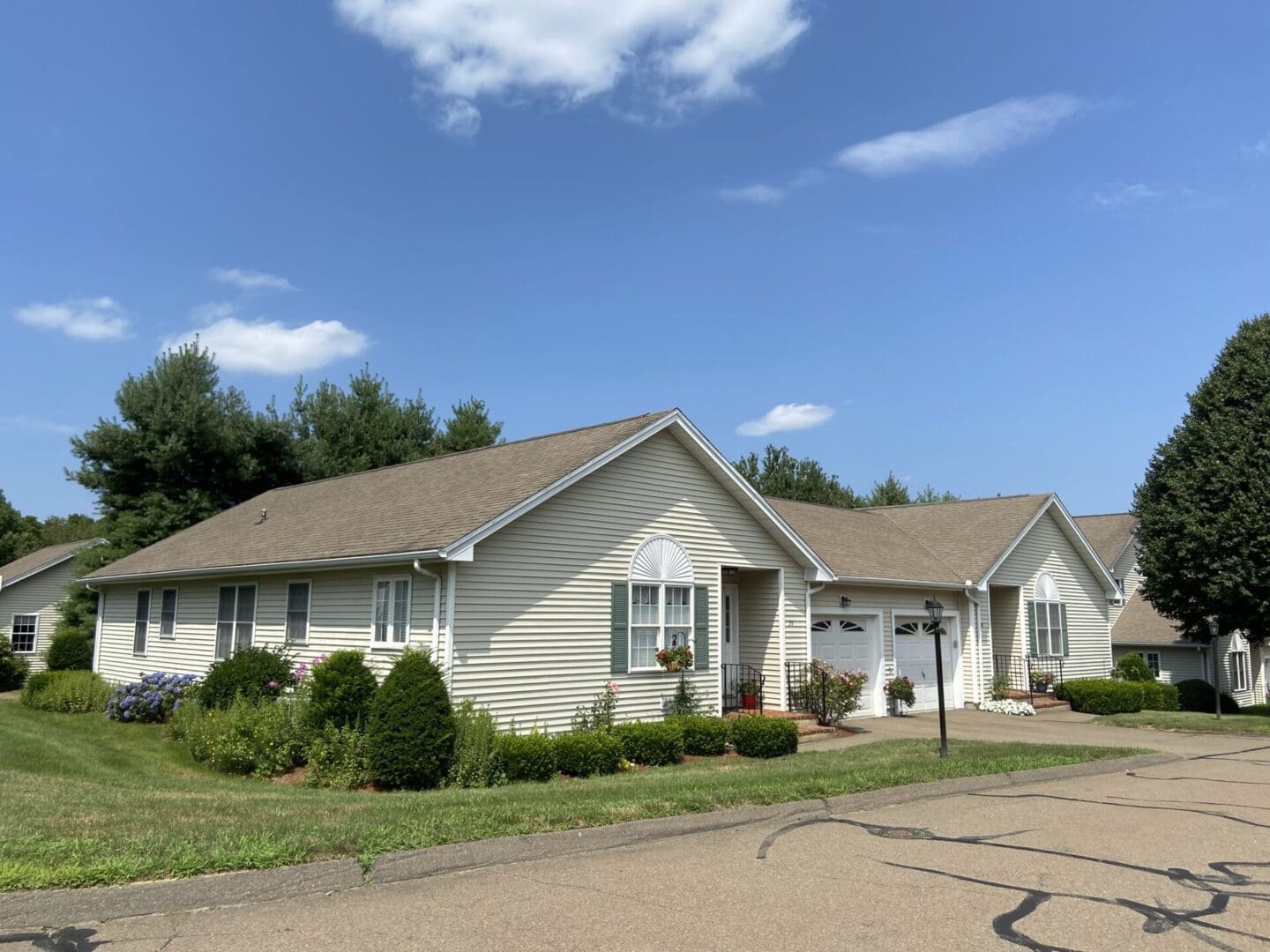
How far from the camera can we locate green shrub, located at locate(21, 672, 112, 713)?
848 inches

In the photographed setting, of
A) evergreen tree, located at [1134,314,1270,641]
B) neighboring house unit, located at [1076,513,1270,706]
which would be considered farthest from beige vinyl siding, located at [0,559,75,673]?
neighboring house unit, located at [1076,513,1270,706]

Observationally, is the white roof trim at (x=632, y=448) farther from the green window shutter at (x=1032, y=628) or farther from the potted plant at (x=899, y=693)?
the green window shutter at (x=1032, y=628)

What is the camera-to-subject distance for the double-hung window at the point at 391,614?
582 inches

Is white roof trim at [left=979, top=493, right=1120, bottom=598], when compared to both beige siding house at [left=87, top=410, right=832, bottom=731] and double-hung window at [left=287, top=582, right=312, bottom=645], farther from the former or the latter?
double-hung window at [left=287, top=582, right=312, bottom=645]

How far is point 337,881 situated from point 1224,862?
7.01 meters

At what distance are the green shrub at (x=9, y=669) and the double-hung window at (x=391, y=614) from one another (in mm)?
20910

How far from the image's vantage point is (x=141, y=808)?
29.2 ft

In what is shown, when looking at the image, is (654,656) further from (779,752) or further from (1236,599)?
(1236,599)

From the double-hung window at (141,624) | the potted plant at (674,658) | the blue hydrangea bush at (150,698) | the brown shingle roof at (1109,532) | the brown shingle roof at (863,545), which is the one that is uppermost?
the brown shingle roof at (1109,532)

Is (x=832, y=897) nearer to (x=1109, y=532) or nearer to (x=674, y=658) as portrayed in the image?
(x=674, y=658)

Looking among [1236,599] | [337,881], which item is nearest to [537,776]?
[337,881]

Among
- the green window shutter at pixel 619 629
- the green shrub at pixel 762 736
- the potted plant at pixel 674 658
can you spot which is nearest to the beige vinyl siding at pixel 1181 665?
the green shrub at pixel 762 736

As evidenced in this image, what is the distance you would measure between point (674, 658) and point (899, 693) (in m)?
7.43

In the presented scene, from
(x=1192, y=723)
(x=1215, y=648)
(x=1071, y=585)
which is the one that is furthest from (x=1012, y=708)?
(x=1215, y=648)
